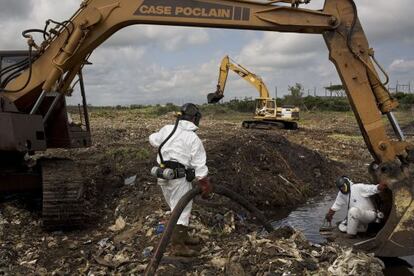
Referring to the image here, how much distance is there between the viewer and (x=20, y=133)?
A: 23.0 ft

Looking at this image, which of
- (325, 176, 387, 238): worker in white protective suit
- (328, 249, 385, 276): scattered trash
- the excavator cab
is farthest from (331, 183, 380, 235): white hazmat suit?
the excavator cab

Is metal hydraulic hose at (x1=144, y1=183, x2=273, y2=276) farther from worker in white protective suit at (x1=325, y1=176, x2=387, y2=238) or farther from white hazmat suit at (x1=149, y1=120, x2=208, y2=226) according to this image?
worker in white protective suit at (x1=325, y1=176, x2=387, y2=238)

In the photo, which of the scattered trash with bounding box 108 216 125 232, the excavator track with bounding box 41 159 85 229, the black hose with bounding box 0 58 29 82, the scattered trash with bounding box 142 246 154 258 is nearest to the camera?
the scattered trash with bounding box 142 246 154 258

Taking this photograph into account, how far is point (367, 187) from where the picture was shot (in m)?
7.75

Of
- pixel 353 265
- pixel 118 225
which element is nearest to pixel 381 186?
pixel 353 265

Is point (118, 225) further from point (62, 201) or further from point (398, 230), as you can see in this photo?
point (398, 230)

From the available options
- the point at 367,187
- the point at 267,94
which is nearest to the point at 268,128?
the point at 267,94

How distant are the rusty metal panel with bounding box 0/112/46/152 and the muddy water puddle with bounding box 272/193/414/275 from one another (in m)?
4.45

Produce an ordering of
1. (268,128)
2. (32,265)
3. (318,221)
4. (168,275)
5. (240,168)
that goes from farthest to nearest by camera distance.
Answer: (268,128) < (240,168) < (318,221) < (32,265) < (168,275)

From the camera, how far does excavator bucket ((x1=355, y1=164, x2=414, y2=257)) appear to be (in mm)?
7070

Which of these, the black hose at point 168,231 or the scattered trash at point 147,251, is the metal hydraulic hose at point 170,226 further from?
the scattered trash at point 147,251

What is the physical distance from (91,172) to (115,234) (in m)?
3.27

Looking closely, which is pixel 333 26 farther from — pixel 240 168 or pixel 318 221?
pixel 240 168

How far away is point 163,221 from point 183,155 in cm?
153
